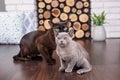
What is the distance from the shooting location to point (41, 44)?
2430 millimetres

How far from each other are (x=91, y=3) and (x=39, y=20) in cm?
68

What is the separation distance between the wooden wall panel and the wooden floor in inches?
28.0

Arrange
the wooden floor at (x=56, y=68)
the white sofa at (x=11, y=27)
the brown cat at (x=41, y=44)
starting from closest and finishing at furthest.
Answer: the wooden floor at (x=56, y=68)
the brown cat at (x=41, y=44)
the white sofa at (x=11, y=27)

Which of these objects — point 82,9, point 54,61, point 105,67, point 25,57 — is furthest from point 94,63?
point 82,9

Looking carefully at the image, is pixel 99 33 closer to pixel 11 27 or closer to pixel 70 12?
pixel 70 12

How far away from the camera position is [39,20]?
3682 millimetres

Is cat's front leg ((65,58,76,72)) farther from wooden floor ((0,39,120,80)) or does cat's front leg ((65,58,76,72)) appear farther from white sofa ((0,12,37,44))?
white sofa ((0,12,37,44))

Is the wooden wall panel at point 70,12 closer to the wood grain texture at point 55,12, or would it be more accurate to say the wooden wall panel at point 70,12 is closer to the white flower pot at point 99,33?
the wood grain texture at point 55,12

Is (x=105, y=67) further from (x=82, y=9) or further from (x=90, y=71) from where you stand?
(x=82, y=9)

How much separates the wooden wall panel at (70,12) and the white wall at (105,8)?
0.32 ft

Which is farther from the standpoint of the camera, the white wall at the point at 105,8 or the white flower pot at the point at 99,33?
the white wall at the point at 105,8

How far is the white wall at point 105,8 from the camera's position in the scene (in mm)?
3629

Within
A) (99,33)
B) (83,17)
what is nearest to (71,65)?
(99,33)

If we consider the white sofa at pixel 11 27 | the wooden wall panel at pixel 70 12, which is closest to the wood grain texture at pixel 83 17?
the wooden wall panel at pixel 70 12
